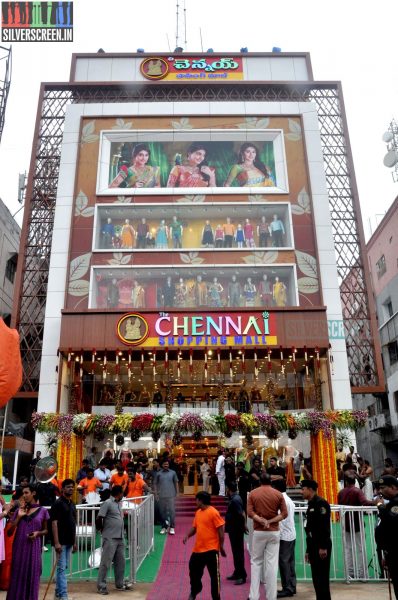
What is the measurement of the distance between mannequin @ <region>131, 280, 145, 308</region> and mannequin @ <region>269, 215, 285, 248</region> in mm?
6760

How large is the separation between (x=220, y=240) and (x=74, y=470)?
12825 mm

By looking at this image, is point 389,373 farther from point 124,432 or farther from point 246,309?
point 124,432

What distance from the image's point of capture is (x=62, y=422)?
18469 mm

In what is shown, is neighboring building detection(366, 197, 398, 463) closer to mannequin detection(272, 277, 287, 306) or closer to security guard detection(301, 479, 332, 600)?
mannequin detection(272, 277, 287, 306)

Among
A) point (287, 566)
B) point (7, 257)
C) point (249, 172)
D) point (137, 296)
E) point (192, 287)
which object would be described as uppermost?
point (249, 172)

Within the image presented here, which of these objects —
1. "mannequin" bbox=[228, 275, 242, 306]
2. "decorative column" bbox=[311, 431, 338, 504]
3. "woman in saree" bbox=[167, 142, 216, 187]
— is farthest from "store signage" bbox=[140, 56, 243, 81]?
"decorative column" bbox=[311, 431, 338, 504]

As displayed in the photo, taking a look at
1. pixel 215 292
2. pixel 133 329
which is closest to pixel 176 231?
pixel 215 292

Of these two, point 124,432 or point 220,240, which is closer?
point 124,432

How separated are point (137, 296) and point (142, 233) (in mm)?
3535

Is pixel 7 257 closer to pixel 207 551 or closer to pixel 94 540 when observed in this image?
pixel 94 540

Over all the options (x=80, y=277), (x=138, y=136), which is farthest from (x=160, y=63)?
(x=80, y=277)

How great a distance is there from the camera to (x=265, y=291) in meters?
25.1

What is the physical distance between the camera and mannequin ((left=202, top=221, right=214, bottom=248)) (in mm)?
26219

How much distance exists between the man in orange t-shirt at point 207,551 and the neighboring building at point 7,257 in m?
24.9
